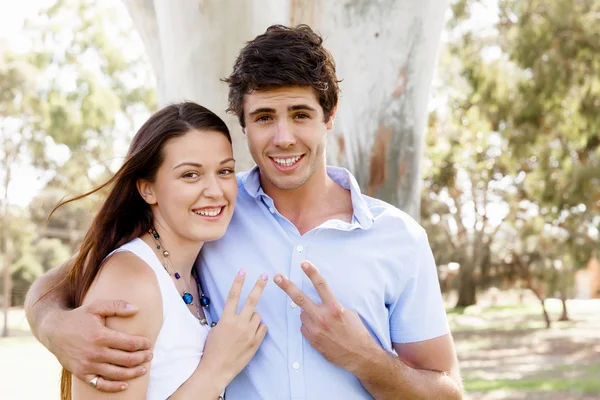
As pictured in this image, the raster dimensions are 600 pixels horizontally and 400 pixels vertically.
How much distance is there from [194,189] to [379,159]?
1.23 meters

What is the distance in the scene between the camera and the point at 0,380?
13719mm

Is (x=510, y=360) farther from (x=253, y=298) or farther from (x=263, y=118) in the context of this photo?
(x=253, y=298)

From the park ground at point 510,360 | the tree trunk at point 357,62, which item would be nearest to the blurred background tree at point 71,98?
the park ground at point 510,360

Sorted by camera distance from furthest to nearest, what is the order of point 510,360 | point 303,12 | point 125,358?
point 510,360, point 303,12, point 125,358

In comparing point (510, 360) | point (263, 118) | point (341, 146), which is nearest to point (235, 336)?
point (263, 118)

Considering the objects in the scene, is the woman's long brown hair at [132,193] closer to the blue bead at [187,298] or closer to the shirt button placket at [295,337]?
the blue bead at [187,298]

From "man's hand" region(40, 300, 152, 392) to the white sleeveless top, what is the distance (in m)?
0.10

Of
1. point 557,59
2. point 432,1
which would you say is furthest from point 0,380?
point 432,1

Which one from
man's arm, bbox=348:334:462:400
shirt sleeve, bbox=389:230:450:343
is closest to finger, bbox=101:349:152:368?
man's arm, bbox=348:334:462:400

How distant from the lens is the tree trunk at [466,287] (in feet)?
87.9

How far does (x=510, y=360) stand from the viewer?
46.6 ft

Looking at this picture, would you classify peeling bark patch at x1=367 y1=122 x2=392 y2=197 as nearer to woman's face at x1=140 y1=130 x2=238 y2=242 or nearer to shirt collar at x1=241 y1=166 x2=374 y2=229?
shirt collar at x1=241 y1=166 x2=374 y2=229

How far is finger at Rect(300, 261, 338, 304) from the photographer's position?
207cm

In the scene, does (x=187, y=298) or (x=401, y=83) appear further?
(x=401, y=83)
